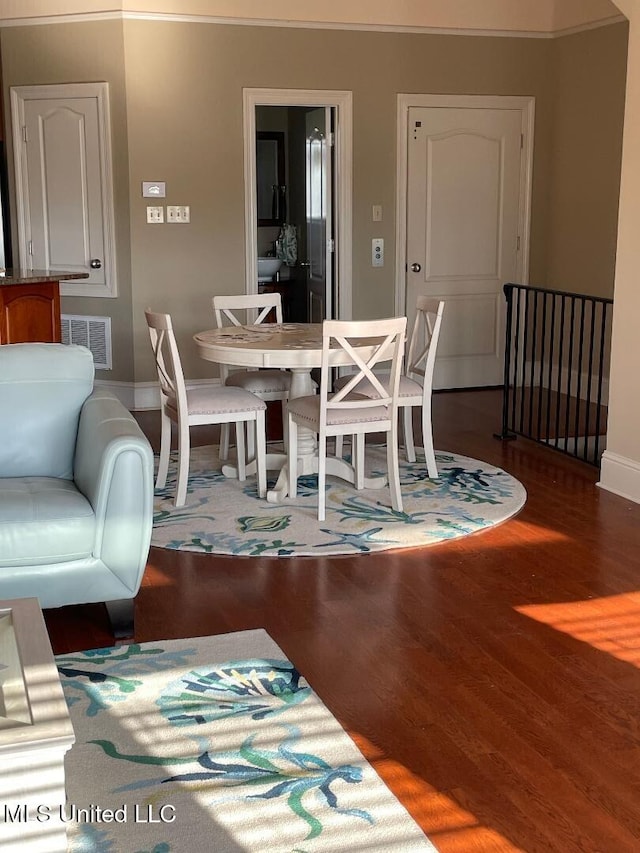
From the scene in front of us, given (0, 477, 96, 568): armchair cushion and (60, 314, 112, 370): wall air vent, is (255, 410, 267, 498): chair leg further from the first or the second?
(60, 314, 112, 370): wall air vent

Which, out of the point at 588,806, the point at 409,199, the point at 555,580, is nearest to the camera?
the point at 588,806

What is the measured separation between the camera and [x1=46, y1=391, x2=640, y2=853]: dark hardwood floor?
250 centimetres

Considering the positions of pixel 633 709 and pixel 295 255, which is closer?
pixel 633 709

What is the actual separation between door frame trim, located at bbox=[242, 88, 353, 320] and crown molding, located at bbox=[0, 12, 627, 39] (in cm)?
44

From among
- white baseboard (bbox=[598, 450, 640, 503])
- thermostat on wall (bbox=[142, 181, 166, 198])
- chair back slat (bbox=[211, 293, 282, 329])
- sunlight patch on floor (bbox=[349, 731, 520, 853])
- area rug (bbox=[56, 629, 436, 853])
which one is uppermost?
thermostat on wall (bbox=[142, 181, 166, 198])

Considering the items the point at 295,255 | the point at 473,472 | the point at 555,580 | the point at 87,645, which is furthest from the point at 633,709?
the point at 295,255

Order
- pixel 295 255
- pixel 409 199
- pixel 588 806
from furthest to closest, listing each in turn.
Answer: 1. pixel 295 255
2. pixel 409 199
3. pixel 588 806

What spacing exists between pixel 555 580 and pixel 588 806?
1.60 m

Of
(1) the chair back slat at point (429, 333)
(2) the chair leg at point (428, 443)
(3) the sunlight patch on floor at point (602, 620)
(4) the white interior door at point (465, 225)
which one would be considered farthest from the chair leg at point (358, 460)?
(4) the white interior door at point (465, 225)

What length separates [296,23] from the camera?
718cm

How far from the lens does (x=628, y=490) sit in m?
5.17

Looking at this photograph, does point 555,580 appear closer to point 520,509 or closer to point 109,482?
point 520,509

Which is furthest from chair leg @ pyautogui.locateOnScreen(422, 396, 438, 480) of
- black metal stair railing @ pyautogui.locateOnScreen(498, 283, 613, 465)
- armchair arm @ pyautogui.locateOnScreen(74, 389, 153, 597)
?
armchair arm @ pyautogui.locateOnScreen(74, 389, 153, 597)

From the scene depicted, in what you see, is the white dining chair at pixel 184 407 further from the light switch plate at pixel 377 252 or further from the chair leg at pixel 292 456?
the light switch plate at pixel 377 252
